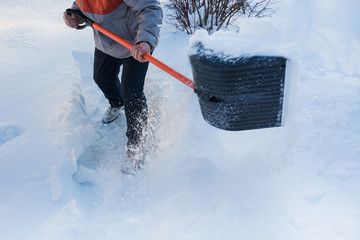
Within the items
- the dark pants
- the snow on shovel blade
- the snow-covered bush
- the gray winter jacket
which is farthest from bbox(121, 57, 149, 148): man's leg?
the snow-covered bush

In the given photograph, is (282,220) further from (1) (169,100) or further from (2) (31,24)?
(2) (31,24)

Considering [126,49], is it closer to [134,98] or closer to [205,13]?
[134,98]

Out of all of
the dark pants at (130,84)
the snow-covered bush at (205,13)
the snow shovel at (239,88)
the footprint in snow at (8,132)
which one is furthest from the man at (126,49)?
the snow-covered bush at (205,13)

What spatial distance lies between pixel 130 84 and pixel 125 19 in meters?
0.39

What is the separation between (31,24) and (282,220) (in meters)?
3.77

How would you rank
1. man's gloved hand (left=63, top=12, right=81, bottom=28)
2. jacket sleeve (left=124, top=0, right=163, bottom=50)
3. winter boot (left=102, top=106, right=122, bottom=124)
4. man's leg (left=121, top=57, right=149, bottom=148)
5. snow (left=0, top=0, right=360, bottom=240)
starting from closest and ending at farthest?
snow (left=0, top=0, right=360, bottom=240), jacket sleeve (left=124, top=0, right=163, bottom=50), man's leg (left=121, top=57, right=149, bottom=148), man's gloved hand (left=63, top=12, right=81, bottom=28), winter boot (left=102, top=106, right=122, bottom=124)

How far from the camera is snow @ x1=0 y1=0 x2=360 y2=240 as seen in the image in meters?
1.26

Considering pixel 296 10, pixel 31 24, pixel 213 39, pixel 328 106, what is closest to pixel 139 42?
pixel 213 39

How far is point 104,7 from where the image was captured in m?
1.45

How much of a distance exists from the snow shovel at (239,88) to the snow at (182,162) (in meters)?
0.06

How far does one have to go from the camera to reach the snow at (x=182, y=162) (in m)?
1.26

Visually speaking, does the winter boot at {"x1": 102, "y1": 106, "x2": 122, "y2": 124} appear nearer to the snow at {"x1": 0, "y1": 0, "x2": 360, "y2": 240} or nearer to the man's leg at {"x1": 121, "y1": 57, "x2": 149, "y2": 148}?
the snow at {"x1": 0, "y1": 0, "x2": 360, "y2": 240}

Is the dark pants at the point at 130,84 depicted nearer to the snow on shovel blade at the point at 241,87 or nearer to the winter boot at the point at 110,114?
the winter boot at the point at 110,114

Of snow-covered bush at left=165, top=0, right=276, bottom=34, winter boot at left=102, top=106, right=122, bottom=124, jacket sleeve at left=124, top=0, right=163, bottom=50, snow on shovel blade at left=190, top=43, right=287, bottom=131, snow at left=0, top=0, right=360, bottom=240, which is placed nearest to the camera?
snow on shovel blade at left=190, top=43, right=287, bottom=131
